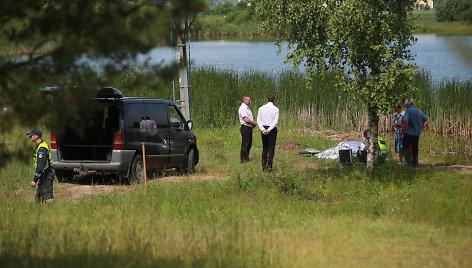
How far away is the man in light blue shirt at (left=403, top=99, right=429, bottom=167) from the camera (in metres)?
16.6

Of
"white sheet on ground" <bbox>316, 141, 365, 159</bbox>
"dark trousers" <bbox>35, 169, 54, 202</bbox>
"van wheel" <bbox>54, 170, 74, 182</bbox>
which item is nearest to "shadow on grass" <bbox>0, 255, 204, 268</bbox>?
"dark trousers" <bbox>35, 169, 54, 202</bbox>

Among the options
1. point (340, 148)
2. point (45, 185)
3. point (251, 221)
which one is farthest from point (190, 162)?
point (251, 221)

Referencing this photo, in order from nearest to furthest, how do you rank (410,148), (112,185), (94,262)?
(94,262)
(112,185)
(410,148)

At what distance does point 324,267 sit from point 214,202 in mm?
4604

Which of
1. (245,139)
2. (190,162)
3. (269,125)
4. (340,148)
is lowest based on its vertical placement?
(340,148)

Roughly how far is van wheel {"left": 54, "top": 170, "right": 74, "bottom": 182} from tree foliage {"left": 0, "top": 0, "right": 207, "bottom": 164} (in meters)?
8.27

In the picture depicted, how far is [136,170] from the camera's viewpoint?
14.7 metres

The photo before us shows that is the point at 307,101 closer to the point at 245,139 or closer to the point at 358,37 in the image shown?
the point at 245,139

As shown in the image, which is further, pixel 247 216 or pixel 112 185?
pixel 112 185

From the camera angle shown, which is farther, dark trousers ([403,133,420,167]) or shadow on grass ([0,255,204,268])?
dark trousers ([403,133,420,167])

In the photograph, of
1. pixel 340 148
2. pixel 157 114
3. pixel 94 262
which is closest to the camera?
pixel 94 262

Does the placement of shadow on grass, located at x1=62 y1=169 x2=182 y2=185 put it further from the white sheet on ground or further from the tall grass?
the white sheet on ground

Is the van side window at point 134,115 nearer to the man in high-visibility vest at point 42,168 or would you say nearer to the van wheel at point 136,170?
the van wheel at point 136,170

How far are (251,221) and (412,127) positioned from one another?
309 inches
